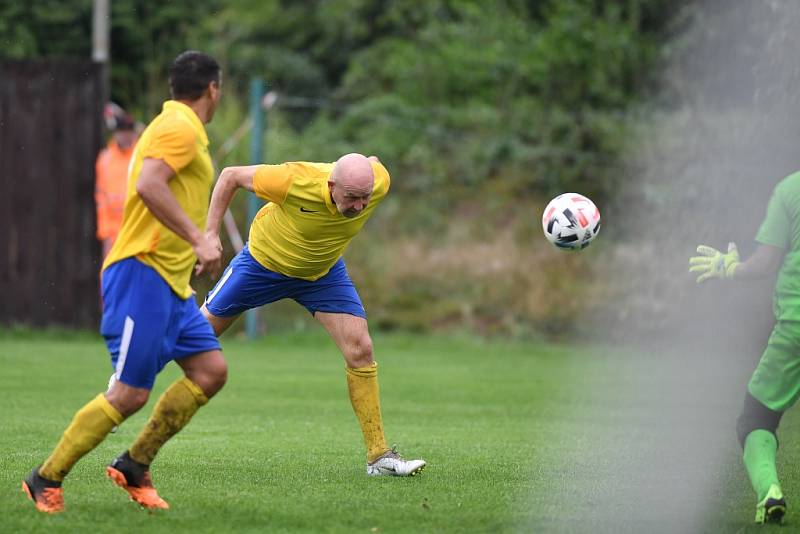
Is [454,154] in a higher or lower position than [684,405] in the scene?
higher

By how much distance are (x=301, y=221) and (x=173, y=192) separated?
1.87m

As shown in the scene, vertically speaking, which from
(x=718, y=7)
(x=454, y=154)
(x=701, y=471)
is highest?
(x=718, y=7)

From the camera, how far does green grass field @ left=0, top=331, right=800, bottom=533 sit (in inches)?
248

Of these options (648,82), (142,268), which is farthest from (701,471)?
(648,82)

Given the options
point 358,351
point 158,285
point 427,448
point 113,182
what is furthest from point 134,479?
point 113,182

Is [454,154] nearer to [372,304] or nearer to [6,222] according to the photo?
[372,304]

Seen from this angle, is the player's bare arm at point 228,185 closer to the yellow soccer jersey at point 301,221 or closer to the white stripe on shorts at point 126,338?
the yellow soccer jersey at point 301,221

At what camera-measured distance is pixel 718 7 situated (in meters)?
20.6

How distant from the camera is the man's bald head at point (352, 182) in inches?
287

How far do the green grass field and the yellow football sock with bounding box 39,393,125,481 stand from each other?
258 mm

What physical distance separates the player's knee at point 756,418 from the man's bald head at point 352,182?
246 cm

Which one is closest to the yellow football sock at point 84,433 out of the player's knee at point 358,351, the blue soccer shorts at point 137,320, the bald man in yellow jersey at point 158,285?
the bald man in yellow jersey at point 158,285

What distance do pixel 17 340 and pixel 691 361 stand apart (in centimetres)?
875

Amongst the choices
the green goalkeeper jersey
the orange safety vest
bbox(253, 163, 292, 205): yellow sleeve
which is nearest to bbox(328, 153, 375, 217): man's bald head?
bbox(253, 163, 292, 205): yellow sleeve
